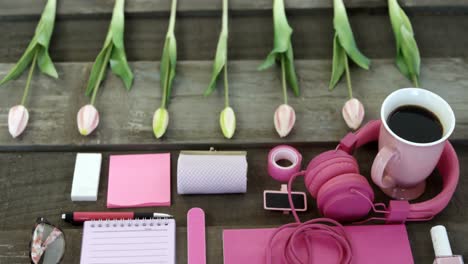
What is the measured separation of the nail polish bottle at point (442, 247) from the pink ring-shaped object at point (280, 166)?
0.75 feet

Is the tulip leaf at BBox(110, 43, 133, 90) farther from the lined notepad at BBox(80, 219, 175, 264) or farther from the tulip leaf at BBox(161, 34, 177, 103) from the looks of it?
the lined notepad at BBox(80, 219, 175, 264)

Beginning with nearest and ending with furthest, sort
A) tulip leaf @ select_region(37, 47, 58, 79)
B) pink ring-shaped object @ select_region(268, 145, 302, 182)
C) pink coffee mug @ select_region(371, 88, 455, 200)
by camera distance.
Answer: pink coffee mug @ select_region(371, 88, 455, 200) → pink ring-shaped object @ select_region(268, 145, 302, 182) → tulip leaf @ select_region(37, 47, 58, 79)

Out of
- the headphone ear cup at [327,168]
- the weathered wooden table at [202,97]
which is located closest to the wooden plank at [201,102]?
the weathered wooden table at [202,97]

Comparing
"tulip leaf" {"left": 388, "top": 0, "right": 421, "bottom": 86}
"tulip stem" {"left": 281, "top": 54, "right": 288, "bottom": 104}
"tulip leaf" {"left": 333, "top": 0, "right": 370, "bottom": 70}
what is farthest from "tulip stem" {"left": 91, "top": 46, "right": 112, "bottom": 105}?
"tulip leaf" {"left": 388, "top": 0, "right": 421, "bottom": 86}

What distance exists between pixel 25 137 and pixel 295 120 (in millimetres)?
458

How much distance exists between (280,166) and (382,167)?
17cm

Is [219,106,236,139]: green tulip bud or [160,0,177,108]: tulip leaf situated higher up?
[160,0,177,108]: tulip leaf

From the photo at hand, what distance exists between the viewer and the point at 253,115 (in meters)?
0.93

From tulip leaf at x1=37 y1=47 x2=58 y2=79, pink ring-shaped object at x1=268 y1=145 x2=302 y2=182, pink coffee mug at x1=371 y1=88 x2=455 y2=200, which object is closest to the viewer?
pink coffee mug at x1=371 y1=88 x2=455 y2=200

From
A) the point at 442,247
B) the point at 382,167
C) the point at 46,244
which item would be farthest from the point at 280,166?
the point at 46,244

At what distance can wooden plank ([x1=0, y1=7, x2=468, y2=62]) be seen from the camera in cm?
101

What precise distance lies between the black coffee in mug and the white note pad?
47 centimetres

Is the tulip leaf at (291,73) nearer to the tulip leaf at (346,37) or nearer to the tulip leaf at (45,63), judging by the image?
the tulip leaf at (346,37)

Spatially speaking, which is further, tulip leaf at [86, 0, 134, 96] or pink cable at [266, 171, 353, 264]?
tulip leaf at [86, 0, 134, 96]
